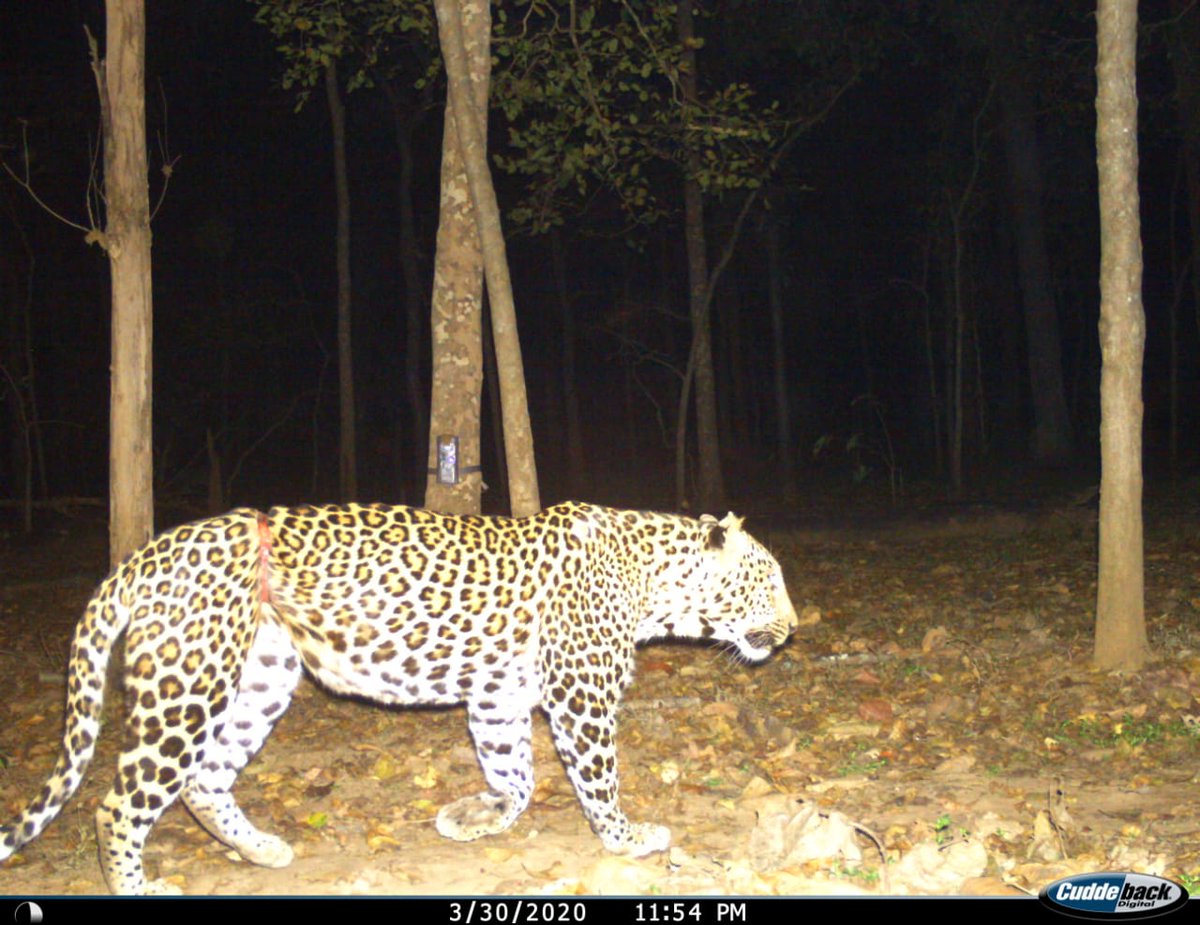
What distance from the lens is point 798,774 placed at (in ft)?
21.8

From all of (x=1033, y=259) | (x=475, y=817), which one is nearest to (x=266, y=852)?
(x=475, y=817)

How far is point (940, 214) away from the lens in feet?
83.6

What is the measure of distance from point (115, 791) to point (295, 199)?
33.0 meters

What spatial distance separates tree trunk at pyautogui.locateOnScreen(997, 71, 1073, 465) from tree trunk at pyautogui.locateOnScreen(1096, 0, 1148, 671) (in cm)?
1859

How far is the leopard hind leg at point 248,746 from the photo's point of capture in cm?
555

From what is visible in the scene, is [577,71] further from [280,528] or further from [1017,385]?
[1017,385]

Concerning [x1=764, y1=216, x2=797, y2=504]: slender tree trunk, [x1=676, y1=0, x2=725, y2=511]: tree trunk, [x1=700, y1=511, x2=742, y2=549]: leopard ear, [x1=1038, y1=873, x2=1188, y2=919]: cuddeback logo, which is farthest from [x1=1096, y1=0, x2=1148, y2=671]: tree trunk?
[x1=764, y1=216, x2=797, y2=504]: slender tree trunk

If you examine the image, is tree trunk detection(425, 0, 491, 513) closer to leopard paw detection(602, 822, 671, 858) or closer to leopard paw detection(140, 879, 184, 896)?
leopard paw detection(602, 822, 671, 858)

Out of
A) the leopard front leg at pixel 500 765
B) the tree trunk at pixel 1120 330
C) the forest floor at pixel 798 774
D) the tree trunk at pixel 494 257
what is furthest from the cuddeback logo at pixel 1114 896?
the tree trunk at pixel 494 257

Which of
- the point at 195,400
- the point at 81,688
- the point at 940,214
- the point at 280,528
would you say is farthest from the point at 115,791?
the point at 195,400

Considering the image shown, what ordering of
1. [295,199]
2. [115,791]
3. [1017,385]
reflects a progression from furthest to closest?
[1017,385]
[295,199]
[115,791]

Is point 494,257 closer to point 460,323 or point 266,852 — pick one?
point 460,323

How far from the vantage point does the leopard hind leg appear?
5.55 meters

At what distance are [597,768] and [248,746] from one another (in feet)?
5.41
